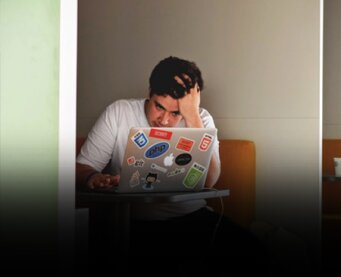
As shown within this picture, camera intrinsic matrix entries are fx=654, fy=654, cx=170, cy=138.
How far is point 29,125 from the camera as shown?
3.33 ft

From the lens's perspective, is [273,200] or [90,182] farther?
[273,200]

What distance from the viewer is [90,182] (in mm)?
1921

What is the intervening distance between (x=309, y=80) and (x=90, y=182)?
115 cm

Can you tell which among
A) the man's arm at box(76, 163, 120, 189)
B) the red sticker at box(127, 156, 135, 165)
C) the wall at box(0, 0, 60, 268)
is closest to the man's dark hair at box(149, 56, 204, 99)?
the man's arm at box(76, 163, 120, 189)

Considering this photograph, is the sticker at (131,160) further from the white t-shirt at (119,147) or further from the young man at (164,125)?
the white t-shirt at (119,147)

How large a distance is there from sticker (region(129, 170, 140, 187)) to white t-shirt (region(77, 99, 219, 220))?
16.1 inches

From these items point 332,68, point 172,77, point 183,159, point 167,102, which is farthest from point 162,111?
point 332,68

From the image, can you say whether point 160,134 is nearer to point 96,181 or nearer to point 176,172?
point 176,172

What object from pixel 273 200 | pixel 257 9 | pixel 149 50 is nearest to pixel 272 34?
pixel 257 9

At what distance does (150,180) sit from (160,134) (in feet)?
0.43

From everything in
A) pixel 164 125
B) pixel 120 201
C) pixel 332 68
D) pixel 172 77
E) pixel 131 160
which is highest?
pixel 332 68

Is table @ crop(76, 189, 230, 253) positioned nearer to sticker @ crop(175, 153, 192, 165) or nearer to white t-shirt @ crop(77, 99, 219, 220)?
sticker @ crop(175, 153, 192, 165)

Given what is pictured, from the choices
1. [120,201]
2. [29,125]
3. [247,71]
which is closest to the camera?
[29,125]

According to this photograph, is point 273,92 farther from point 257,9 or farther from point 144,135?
point 144,135
